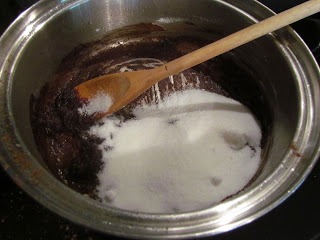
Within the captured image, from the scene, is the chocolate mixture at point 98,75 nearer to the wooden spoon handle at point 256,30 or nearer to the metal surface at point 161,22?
the metal surface at point 161,22

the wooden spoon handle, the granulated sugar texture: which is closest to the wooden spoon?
the wooden spoon handle

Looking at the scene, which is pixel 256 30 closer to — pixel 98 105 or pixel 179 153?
pixel 179 153

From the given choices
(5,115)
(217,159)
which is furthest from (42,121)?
(217,159)

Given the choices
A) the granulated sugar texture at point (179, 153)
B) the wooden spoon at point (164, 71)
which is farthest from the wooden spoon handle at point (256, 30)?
the granulated sugar texture at point (179, 153)

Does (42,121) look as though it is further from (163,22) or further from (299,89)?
(299,89)

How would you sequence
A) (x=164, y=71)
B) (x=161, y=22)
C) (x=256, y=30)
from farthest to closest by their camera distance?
(x=161, y=22)
(x=164, y=71)
(x=256, y=30)

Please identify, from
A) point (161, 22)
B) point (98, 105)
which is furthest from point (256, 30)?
point (98, 105)
